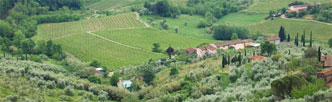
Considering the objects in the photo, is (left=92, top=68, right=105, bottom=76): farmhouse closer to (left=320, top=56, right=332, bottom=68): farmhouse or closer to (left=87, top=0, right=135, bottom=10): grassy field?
(left=320, top=56, right=332, bottom=68): farmhouse

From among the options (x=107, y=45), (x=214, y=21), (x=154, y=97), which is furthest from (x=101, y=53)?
(x=214, y=21)

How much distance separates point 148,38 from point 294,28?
1447 inches

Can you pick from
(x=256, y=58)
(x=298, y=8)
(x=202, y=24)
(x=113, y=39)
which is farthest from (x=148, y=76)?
(x=298, y=8)

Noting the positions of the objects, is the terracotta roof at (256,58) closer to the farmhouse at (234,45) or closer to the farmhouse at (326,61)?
the farmhouse at (326,61)

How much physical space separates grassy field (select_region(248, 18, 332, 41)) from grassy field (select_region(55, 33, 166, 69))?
111ft

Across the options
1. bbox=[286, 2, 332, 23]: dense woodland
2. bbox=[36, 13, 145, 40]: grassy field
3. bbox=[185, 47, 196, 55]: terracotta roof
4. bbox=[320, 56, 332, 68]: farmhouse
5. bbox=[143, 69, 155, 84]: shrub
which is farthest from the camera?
bbox=[36, 13, 145, 40]: grassy field

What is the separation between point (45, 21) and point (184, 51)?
4640 centimetres

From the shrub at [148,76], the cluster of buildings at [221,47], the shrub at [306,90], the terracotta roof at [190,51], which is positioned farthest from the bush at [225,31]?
the shrub at [306,90]

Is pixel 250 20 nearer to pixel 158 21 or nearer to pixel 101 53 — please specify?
pixel 158 21

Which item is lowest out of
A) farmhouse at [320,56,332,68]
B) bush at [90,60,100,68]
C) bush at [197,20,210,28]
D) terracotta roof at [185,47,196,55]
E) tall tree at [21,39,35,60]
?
bush at [90,60,100,68]

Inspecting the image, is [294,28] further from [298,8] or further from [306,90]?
[306,90]

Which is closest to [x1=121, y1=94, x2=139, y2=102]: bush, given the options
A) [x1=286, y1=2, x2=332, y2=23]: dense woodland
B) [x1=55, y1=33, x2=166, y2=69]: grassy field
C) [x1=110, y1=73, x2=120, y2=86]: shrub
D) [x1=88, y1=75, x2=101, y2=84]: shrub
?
[x1=110, y1=73, x2=120, y2=86]: shrub

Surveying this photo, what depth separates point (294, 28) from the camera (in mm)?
103250

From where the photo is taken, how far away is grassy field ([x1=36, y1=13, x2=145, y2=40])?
106 meters
